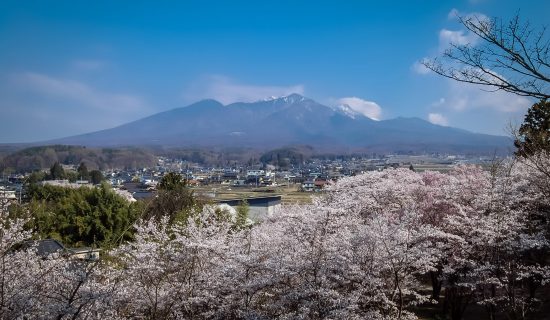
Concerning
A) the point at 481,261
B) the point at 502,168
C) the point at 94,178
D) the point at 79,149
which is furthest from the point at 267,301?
the point at 79,149

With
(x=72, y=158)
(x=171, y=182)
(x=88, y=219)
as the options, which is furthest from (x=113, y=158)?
(x=88, y=219)

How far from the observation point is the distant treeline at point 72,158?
334 feet

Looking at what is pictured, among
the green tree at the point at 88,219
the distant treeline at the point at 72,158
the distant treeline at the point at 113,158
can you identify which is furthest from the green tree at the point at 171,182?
the distant treeline at the point at 72,158

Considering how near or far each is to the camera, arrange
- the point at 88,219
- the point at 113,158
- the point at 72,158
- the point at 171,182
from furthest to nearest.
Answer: the point at 113,158
the point at 72,158
the point at 171,182
the point at 88,219

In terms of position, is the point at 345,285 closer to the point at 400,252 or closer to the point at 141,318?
the point at 400,252

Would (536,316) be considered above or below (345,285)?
below

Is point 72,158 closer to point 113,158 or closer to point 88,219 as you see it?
point 113,158

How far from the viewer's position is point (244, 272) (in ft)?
26.0

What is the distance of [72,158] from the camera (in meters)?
114

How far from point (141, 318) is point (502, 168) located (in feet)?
36.7

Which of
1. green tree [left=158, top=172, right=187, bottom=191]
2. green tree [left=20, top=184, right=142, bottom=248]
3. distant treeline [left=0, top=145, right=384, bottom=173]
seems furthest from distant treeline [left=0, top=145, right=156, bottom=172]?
green tree [left=20, top=184, right=142, bottom=248]

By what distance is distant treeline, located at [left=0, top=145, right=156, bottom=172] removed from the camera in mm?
101744

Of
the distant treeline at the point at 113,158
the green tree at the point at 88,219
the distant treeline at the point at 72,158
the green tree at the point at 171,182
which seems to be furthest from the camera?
the distant treeline at the point at 113,158

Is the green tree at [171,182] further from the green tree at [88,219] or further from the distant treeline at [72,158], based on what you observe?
the distant treeline at [72,158]
